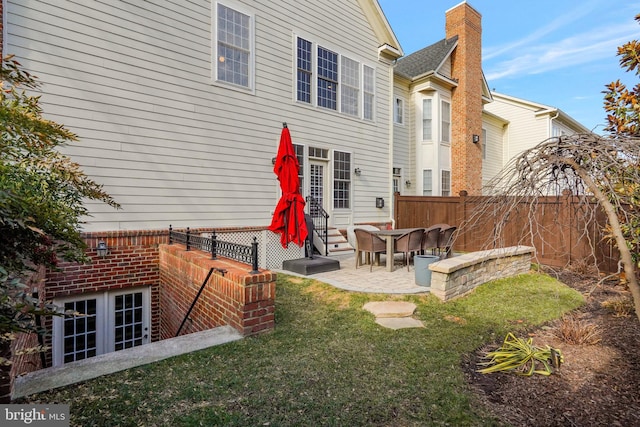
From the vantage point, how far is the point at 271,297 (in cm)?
404

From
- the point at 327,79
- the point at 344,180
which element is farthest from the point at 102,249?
the point at 327,79

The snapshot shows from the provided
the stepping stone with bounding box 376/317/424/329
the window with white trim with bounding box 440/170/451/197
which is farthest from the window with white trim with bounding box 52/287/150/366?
the window with white trim with bounding box 440/170/451/197

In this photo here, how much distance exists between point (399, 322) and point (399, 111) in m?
11.8

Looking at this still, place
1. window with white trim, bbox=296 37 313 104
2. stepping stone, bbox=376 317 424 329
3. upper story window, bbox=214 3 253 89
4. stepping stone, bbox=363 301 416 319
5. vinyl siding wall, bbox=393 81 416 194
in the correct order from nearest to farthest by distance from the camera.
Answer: stepping stone, bbox=376 317 424 329, stepping stone, bbox=363 301 416 319, upper story window, bbox=214 3 253 89, window with white trim, bbox=296 37 313 104, vinyl siding wall, bbox=393 81 416 194

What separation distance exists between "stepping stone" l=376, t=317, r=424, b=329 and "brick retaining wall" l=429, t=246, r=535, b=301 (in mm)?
1165

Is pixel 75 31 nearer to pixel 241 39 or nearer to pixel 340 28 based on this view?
pixel 241 39

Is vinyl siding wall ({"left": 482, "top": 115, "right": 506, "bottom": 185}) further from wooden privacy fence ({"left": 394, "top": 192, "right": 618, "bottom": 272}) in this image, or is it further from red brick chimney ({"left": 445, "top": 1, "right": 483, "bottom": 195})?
wooden privacy fence ({"left": 394, "top": 192, "right": 618, "bottom": 272})

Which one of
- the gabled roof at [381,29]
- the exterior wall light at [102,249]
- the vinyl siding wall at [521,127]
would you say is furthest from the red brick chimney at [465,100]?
the exterior wall light at [102,249]

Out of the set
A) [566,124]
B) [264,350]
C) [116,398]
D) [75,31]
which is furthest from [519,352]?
[566,124]

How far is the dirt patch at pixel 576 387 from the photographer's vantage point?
2.53 meters

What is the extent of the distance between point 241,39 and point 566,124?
23.2 m

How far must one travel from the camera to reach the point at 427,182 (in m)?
14.6

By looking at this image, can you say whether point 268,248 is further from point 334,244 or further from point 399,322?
point 399,322

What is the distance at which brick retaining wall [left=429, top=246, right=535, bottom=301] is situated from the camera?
553cm
